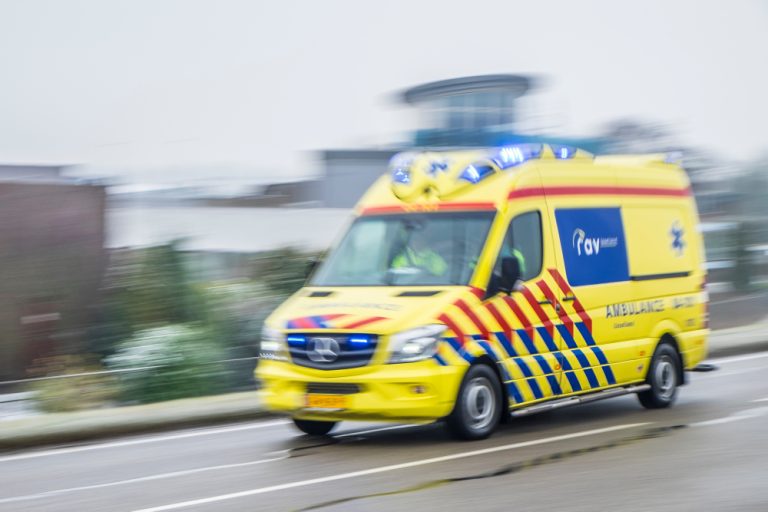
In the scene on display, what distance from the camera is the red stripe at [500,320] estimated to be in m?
10.3

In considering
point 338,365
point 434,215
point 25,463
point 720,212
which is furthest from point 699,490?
point 720,212

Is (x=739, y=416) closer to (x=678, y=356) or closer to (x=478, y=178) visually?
(x=678, y=356)

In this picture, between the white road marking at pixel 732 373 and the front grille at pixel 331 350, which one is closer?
the front grille at pixel 331 350

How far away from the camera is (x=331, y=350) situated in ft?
32.5

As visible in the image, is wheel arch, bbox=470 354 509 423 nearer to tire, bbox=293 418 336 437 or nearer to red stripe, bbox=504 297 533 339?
red stripe, bbox=504 297 533 339

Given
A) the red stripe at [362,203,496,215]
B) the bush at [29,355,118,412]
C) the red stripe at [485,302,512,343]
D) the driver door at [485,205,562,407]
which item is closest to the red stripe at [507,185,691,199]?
the driver door at [485,205,562,407]

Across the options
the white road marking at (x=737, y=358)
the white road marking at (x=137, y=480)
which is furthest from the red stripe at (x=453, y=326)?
the white road marking at (x=737, y=358)

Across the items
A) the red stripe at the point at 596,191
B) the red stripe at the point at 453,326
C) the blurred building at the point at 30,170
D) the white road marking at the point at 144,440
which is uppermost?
the blurred building at the point at 30,170

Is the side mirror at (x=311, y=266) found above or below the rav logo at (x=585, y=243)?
below

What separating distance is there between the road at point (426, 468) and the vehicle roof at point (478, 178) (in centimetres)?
202

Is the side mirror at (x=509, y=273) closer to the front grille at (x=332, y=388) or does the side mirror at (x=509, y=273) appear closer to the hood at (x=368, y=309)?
the hood at (x=368, y=309)

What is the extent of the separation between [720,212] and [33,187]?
1616 cm

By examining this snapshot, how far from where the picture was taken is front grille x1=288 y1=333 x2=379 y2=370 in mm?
9773

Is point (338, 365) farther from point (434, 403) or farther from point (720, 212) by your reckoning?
point (720, 212)
